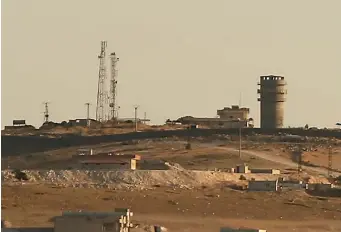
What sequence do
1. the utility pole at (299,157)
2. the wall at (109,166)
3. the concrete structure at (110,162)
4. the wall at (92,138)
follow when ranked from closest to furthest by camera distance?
the wall at (109,166)
the concrete structure at (110,162)
the utility pole at (299,157)
the wall at (92,138)

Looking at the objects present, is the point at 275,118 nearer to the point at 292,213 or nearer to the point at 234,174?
the point at 234,174

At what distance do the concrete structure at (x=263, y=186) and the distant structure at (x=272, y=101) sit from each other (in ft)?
144

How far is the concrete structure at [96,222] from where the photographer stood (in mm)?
27609

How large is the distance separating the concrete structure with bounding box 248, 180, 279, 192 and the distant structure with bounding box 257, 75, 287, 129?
144 ft

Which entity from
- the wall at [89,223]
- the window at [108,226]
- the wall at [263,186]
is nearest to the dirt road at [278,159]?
the wall at [263,186]

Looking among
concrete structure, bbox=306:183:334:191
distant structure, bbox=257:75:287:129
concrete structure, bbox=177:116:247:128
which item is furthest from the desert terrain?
concrete structure, bbox=177:116:247:128

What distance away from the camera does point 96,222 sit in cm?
2781

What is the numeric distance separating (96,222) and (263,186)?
74.5 feet

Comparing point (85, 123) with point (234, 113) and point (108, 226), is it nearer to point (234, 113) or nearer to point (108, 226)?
point (234, 113)

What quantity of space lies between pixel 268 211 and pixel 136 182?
9.12m

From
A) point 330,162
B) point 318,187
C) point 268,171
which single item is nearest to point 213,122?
point 330,162

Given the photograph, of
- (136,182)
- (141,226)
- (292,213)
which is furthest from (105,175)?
(141,226)

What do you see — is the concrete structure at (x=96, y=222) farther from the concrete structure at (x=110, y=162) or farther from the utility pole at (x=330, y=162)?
the utility pole at (x=330, y=162)

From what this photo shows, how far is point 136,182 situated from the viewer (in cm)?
5003
